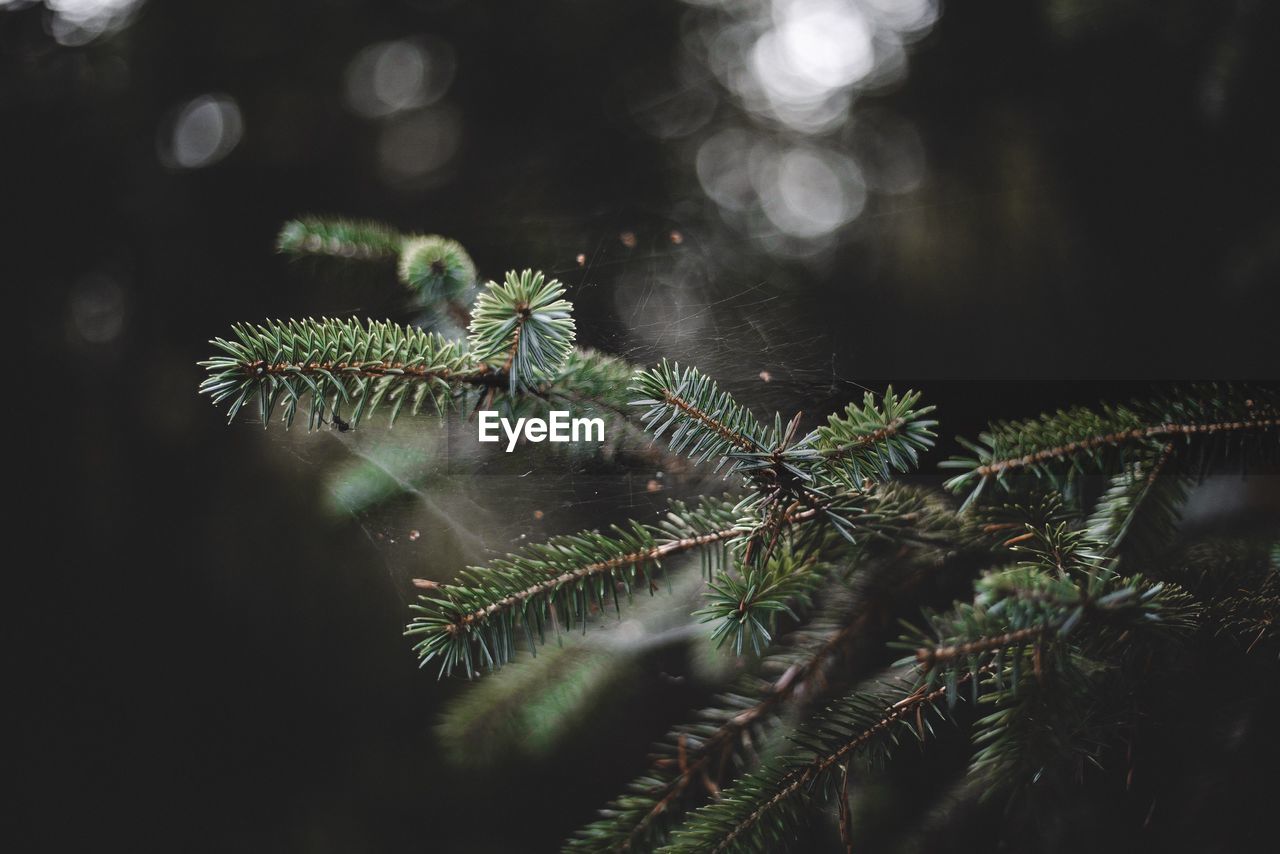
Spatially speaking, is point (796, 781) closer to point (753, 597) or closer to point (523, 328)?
point (753, 597)

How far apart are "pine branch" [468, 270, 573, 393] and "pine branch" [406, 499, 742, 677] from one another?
0.08 metres

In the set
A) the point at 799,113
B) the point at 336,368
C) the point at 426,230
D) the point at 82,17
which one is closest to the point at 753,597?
the point at 336,368

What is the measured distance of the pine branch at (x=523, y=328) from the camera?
0.81ft

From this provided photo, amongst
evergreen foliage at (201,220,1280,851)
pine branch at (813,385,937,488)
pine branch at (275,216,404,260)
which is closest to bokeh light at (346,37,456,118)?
pine branch at (275,216,404,260)

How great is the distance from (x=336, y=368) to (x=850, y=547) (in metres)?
0.26

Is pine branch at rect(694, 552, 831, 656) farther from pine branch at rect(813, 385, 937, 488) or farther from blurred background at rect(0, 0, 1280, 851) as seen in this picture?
blurred background at rect(0, 0, 1280, 851)

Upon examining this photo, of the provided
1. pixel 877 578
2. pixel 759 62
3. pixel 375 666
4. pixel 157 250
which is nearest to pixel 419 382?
pixel 877 578

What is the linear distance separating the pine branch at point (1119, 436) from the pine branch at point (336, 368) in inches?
7.9

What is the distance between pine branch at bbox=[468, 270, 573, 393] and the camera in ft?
0.81

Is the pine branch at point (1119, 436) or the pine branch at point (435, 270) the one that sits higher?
the pine branch at point (435, 270)

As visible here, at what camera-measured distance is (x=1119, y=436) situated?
0.90ft

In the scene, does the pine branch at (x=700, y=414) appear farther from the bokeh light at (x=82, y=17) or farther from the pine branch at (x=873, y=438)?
the bokeh light at (x=82, y=17)

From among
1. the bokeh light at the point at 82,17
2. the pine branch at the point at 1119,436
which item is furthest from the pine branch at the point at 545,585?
the bokeh light at the point at 82,17

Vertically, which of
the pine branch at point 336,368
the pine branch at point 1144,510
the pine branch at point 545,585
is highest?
the pine branch at point 336,368
